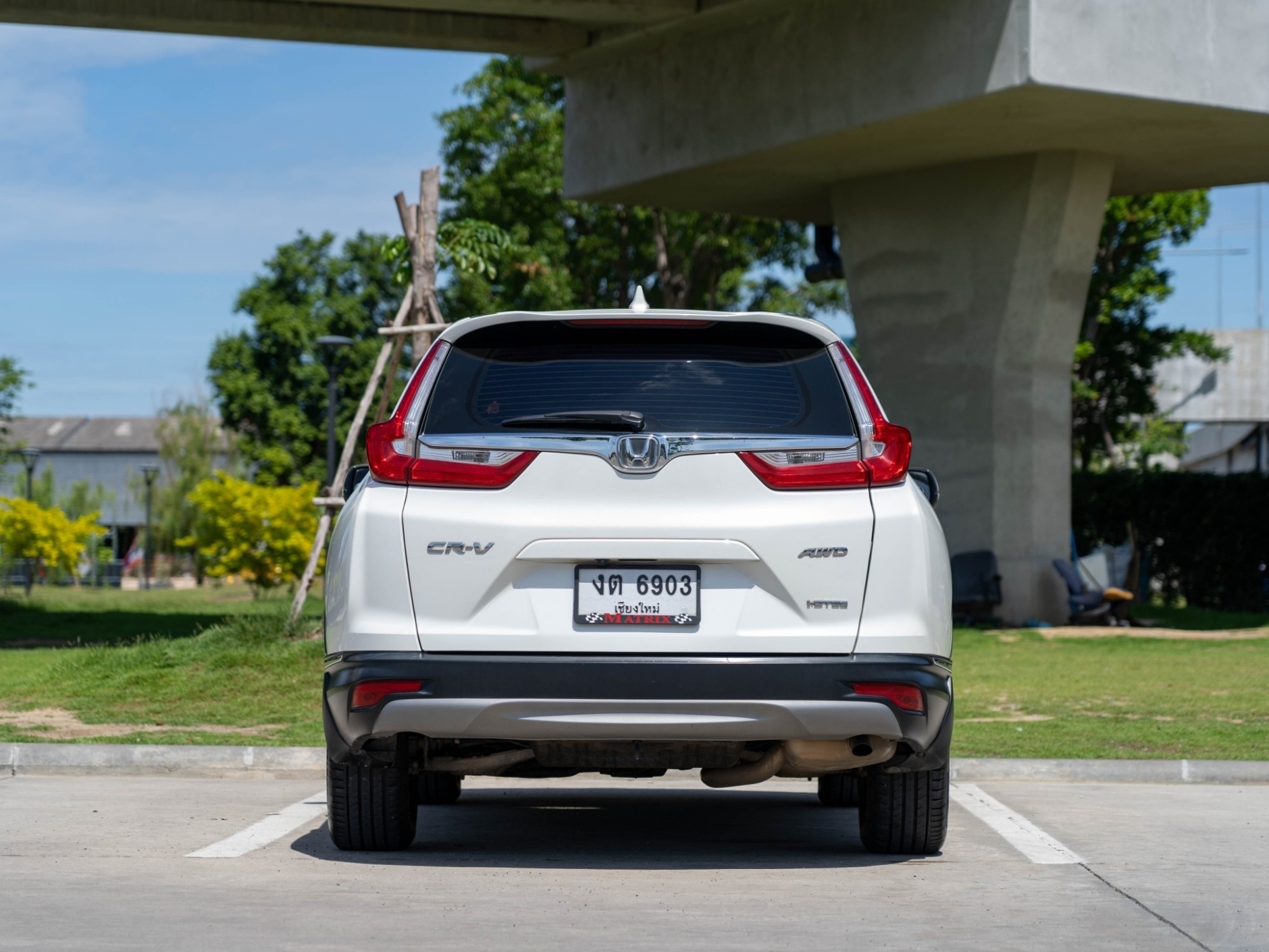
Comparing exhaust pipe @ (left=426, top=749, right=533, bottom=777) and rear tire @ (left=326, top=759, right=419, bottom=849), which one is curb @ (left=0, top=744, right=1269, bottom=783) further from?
exhaust pipe @ (left=426, top=749, right=533, bottom=777)

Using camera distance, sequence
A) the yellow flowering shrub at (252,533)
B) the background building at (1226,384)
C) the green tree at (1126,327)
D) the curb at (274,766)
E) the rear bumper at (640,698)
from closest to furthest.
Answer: the rear bumper at (640,698)
the curb at (274,766)
the yellow flowering shrub at (252,533)
the green tree at (1126,327)
the background building at (1226,384)

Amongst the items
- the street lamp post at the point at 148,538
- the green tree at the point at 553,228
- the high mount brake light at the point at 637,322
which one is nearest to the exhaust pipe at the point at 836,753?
the high mount brake light at the point at 637,322

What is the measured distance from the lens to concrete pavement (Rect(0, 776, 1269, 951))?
198 inches

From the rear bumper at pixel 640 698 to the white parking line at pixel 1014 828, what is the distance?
1.31 m

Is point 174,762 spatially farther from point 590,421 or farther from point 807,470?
point 807,470

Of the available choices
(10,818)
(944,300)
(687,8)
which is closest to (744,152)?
(687,8)

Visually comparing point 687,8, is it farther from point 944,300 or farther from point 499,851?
point 499,851

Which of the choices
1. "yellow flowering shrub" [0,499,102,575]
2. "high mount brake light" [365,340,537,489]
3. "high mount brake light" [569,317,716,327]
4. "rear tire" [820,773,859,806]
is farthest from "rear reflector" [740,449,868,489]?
"yellow flowering shrub" [0,499,102,575]

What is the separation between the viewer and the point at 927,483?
6.41m

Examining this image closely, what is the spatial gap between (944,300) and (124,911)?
1807cm

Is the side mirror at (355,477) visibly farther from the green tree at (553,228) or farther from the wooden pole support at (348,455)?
the green tree at (553,228)

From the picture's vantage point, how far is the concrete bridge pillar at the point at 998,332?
2128 centimetres

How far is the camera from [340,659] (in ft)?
19.0

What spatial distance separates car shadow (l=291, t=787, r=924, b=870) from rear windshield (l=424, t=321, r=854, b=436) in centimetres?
166
